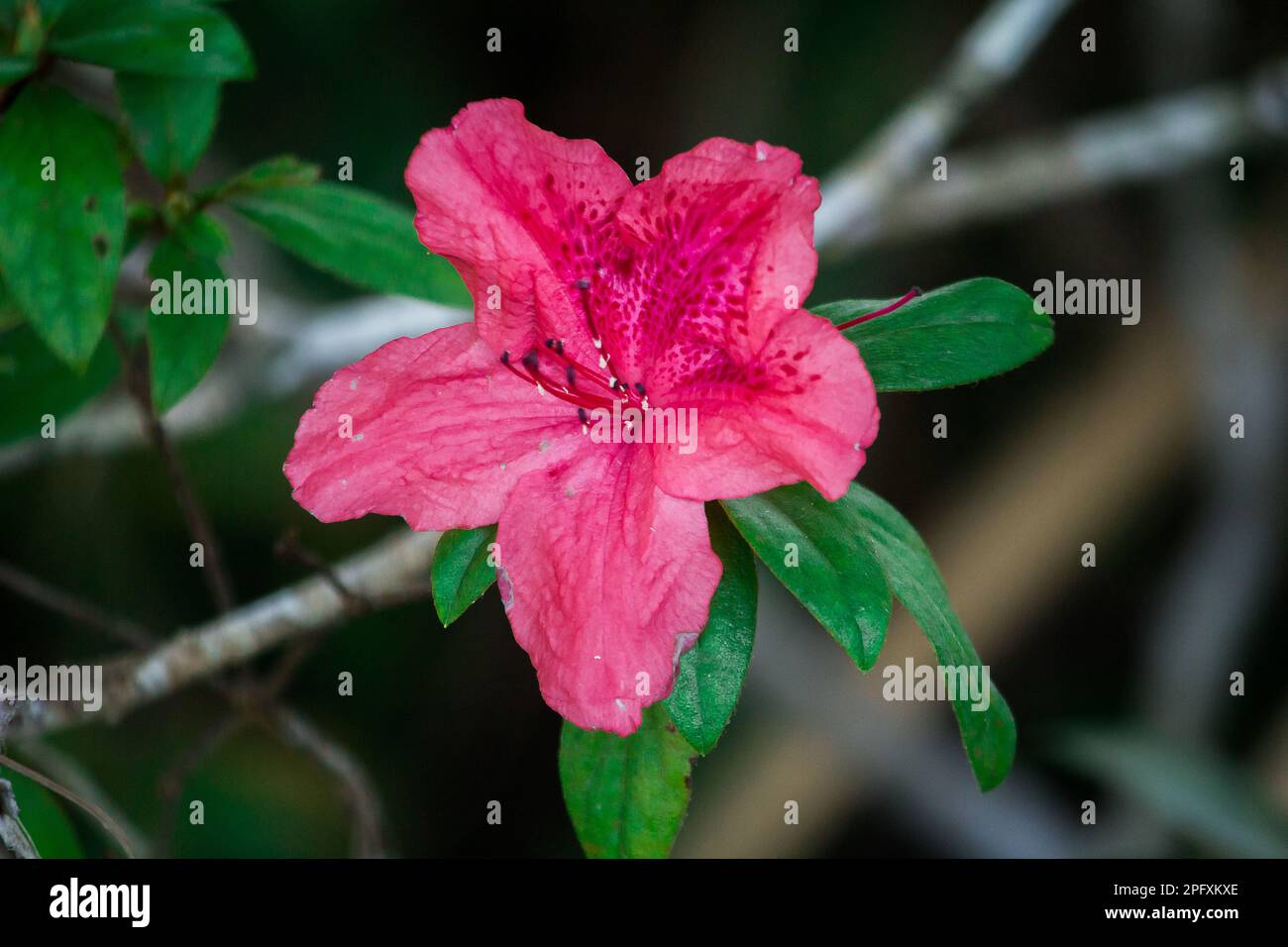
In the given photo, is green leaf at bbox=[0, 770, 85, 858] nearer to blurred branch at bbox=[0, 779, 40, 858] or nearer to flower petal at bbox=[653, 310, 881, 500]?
blurred branch at bbox=[0, 779, 40, 858]

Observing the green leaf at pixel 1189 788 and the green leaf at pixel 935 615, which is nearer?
the green leaf at pixel 935 615

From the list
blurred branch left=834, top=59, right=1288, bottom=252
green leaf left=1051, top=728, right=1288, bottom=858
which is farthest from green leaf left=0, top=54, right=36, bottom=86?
green leaf left=1051, top=728, right=1288, bottom=858

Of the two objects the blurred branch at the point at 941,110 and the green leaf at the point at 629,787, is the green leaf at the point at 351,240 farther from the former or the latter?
the blurred branch at the point at 941,110

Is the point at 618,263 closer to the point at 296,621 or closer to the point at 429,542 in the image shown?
the point at 429,542

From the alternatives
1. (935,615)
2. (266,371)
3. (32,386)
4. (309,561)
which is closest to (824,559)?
(935,615)

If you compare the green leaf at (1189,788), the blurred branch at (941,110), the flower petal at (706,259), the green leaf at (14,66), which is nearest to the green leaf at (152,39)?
the green leaf at (14,66)

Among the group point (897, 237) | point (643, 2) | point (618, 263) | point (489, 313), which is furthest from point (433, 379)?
point (643, 2)
